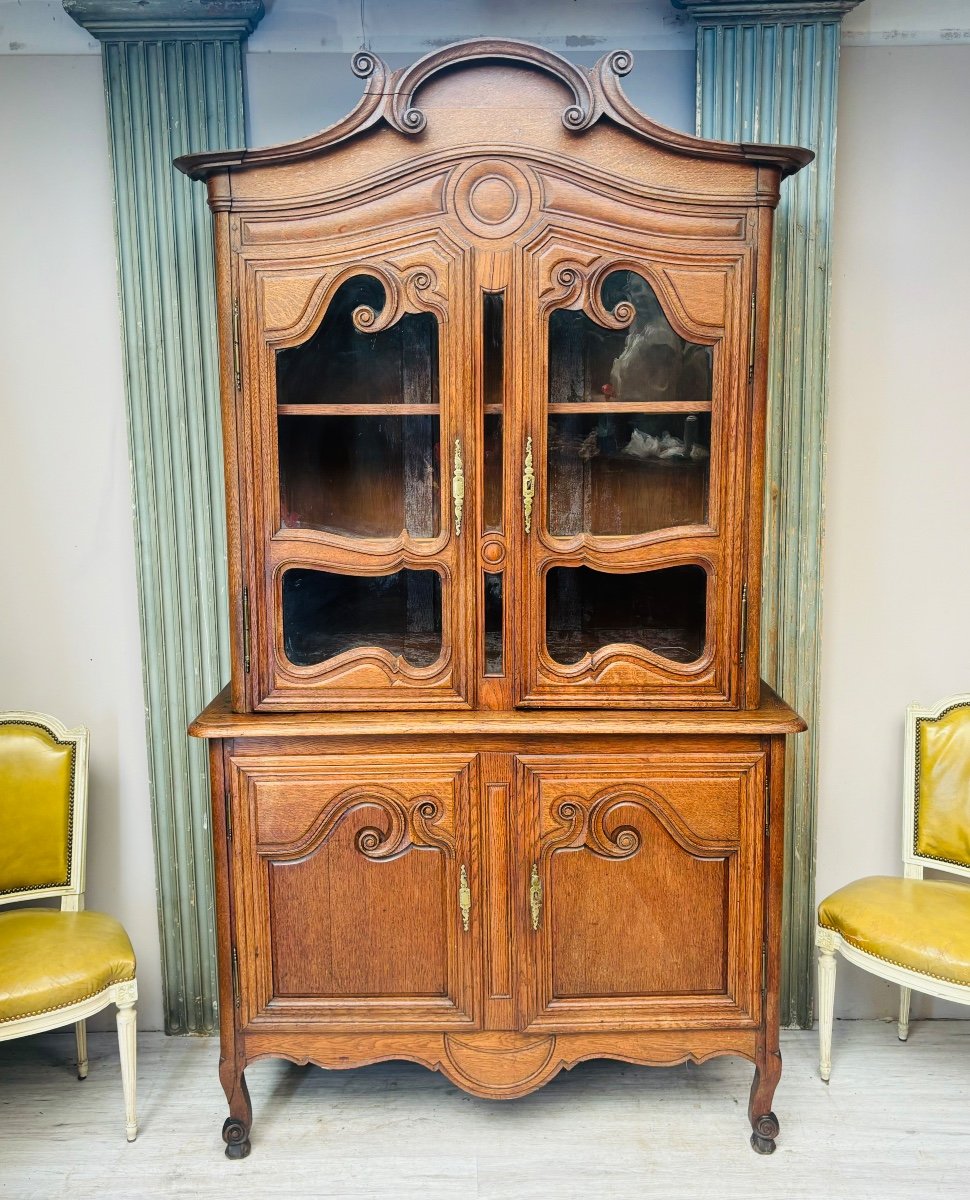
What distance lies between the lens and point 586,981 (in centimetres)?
217

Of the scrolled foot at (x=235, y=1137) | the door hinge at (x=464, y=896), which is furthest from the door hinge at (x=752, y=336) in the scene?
the scrolled foot at (x=235, y=1137)

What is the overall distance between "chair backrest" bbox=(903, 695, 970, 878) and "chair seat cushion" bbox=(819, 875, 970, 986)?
0.08 meters

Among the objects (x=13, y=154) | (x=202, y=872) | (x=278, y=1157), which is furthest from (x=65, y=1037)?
(x=13, y=154)

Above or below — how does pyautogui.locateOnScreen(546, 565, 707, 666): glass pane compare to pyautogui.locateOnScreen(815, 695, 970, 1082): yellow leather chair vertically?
above

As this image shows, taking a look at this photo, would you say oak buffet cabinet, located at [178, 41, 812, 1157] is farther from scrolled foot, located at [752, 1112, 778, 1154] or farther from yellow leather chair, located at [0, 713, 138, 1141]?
yellow leather chair, located at [0, 713, 138, 1141]

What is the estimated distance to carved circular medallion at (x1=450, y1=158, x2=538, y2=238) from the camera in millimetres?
1988

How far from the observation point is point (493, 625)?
2137 mm

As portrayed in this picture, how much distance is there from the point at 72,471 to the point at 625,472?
1371 mm

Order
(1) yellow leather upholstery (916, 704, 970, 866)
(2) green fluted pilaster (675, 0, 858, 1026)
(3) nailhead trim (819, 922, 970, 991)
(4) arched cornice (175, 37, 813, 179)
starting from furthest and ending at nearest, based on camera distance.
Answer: (1) yellow leather upholstery (916, 704, 970, 866)
(2) green fluted pilaster (675, 0, 858, 1026)
(3) nailhead trim (819, 922, 970, 991)
(4) arched cornice (175, 37, 813, 179)

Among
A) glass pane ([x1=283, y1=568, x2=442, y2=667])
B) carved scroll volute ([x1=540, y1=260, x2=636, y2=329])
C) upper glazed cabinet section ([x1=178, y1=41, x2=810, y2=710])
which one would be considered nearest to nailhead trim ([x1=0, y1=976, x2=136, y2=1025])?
upper glazed cabinet section ([x1=178, y1=41, x2=810, y2=710])

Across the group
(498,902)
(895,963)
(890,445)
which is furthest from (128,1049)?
(890,445)

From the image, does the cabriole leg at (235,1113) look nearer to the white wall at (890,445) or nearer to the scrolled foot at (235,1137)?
the scrolled foot at (235,1137)

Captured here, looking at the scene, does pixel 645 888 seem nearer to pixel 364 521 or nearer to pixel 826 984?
pixel 826 984

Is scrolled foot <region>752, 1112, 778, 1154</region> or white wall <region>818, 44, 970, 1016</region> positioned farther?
white wall <region>818, 44, 970, 1016</region>
